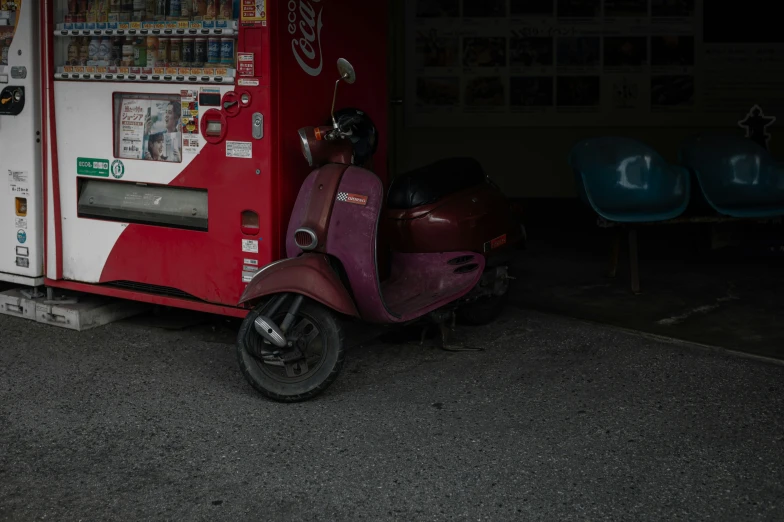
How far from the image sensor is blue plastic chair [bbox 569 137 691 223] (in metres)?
6.41

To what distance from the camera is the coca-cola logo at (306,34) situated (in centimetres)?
511

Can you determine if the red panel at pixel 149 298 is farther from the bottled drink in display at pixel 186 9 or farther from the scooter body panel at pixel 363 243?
the bottled drink in display at pixel 186 9

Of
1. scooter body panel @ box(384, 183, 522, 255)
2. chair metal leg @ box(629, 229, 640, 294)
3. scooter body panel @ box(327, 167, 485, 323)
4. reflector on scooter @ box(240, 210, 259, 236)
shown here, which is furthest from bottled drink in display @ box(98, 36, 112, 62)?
chair metal leg @ box(629, 229, 640, 294)

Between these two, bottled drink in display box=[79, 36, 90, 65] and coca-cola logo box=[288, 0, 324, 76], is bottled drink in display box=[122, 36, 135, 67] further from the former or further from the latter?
coca-cola logo box=[288, 0, 324, 76]

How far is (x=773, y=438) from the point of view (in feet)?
13.7

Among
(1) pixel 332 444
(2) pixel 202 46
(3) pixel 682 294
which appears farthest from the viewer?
(3) pixel 682 294

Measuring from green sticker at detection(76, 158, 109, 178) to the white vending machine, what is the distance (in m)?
0.28

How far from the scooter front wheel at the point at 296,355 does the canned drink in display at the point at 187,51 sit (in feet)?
4.88

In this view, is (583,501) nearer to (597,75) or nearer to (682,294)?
(682,294)

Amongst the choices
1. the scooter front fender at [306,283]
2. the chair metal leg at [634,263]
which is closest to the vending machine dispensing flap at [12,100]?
the scooter front fender at [306,283]

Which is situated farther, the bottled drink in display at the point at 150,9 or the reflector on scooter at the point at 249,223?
the bottled drink in display at the point at 150,9

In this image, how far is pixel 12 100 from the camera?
227 inches

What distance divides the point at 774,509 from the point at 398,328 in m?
2.48

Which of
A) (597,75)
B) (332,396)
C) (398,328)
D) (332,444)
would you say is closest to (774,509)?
(332,444)
